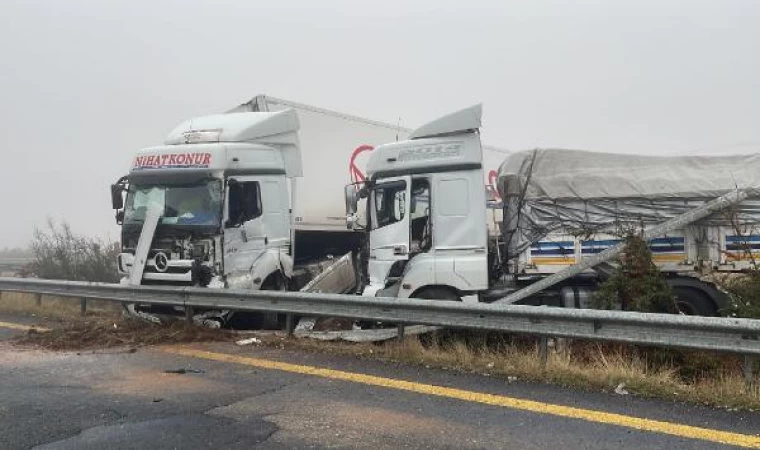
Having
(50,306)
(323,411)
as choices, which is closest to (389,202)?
(323,411)

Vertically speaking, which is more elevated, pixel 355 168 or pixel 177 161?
pixel 355 168

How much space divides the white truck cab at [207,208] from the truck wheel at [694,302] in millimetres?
5781

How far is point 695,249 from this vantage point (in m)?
8.25

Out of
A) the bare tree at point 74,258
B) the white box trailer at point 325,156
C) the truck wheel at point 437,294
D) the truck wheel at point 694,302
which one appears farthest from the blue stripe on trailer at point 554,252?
the bare tree at point 74,258

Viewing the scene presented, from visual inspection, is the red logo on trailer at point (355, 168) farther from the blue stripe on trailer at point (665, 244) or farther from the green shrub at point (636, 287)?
the green shrub at point (636, 287)

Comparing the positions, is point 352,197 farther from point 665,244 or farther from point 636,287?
point 665,244

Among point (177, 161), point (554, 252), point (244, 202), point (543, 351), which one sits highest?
point (177, 161)

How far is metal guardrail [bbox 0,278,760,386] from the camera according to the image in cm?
542

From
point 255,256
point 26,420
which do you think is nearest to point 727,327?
point 26,420

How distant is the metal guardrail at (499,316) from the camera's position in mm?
5418

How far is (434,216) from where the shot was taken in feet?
28.5

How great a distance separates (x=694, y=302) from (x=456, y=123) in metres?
3.85

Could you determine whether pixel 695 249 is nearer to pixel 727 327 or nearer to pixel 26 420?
pixel 727 327

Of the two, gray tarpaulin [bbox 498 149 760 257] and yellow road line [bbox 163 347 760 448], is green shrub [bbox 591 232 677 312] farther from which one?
yellow road line [bbox 163 347 760 448]
